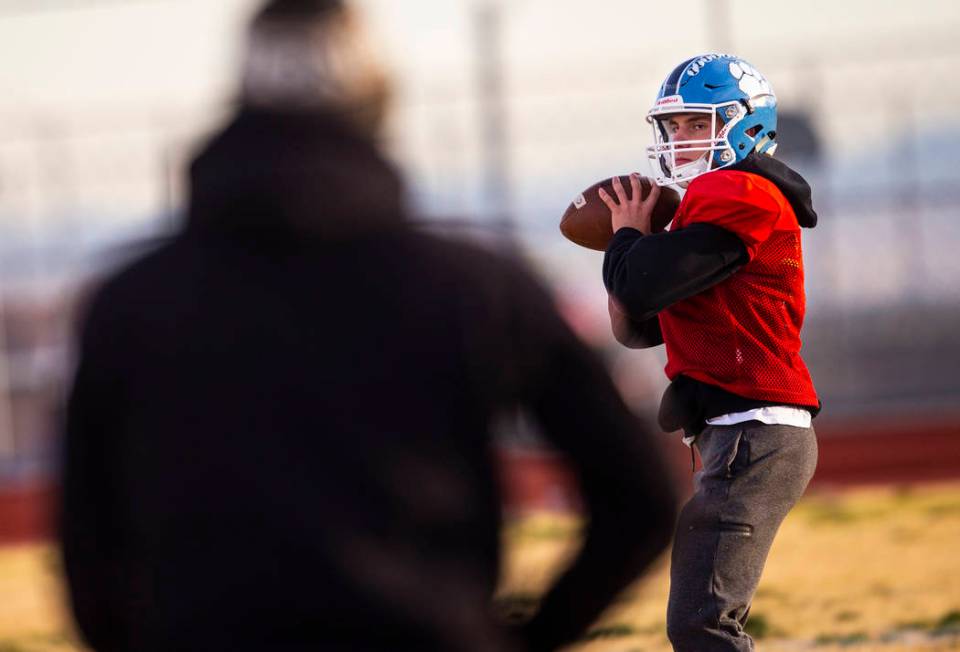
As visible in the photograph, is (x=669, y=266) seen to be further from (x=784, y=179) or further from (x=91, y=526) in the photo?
(x=91, y=526)

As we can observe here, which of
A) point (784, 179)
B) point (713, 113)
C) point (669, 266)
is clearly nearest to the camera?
point (669, 266)

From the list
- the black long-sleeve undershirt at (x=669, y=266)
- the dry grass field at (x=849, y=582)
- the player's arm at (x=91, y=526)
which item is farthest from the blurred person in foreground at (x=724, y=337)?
the player's arm at (x=91, y=526)

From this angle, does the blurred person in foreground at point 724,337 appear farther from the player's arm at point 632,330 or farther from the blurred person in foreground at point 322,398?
the blurred person in foreground at point 322,398

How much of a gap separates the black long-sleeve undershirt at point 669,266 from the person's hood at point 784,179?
25 centimetres

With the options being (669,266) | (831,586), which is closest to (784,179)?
(669,266)

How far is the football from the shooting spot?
3.64m

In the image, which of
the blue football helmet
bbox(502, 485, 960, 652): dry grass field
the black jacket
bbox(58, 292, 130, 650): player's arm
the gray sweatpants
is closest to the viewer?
the black jacket

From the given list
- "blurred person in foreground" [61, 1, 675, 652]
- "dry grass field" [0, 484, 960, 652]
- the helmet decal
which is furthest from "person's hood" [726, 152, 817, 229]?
"blurred person in foreground" [61, 1, 675, 652]

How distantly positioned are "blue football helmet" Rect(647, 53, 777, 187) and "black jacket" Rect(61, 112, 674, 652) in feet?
6.40

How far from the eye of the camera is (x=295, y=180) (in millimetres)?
1678

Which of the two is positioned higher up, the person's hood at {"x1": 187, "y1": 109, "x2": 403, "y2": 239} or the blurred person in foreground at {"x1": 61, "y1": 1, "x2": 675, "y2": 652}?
the person's hood at {"x1": 187, "y1": 109, "x2": 403, "y2": 239}

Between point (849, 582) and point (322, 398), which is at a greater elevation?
point (322, 398)

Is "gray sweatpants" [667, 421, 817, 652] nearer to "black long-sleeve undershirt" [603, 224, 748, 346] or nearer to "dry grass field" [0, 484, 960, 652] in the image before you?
"black long-sleeve undershirt" [603, 224, 748, 346]

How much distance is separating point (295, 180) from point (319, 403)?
0.25 metres
